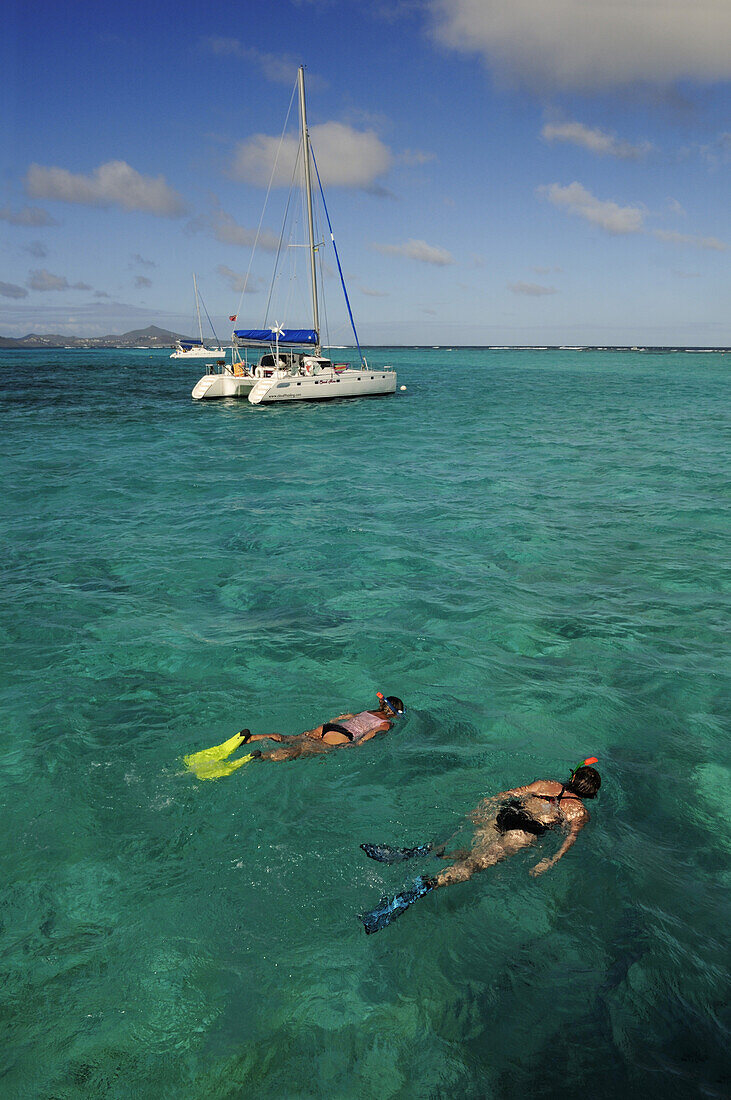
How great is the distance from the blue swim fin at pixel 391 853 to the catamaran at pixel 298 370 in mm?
35006

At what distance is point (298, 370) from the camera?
39344mm

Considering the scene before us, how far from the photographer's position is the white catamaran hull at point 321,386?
125ft

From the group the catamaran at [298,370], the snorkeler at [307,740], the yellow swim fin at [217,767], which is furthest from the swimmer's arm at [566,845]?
the catamaran at [298,370]

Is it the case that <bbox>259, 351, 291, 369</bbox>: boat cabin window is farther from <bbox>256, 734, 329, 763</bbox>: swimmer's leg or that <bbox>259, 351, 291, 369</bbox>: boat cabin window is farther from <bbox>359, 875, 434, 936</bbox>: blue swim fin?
<bbox>359, 875, 434, 936</bbox>: blue swim fin

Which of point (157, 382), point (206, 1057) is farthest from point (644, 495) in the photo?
point (157, 382)

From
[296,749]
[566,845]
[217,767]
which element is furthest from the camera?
[296,749]

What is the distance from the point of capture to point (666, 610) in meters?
10.3

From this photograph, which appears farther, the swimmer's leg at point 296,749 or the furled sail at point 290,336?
the furled sail at point 290,336

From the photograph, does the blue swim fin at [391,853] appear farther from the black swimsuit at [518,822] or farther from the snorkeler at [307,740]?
the snorkeler at [307,740]

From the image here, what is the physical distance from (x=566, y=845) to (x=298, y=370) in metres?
37.1

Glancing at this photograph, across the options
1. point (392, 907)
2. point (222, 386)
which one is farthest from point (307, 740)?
point (222, 386)

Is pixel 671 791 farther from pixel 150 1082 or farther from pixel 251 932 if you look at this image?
pixel 150 1082

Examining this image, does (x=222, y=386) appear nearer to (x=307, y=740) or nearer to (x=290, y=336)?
(x=290, y=336)

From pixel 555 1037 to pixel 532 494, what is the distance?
15601 millimetres
